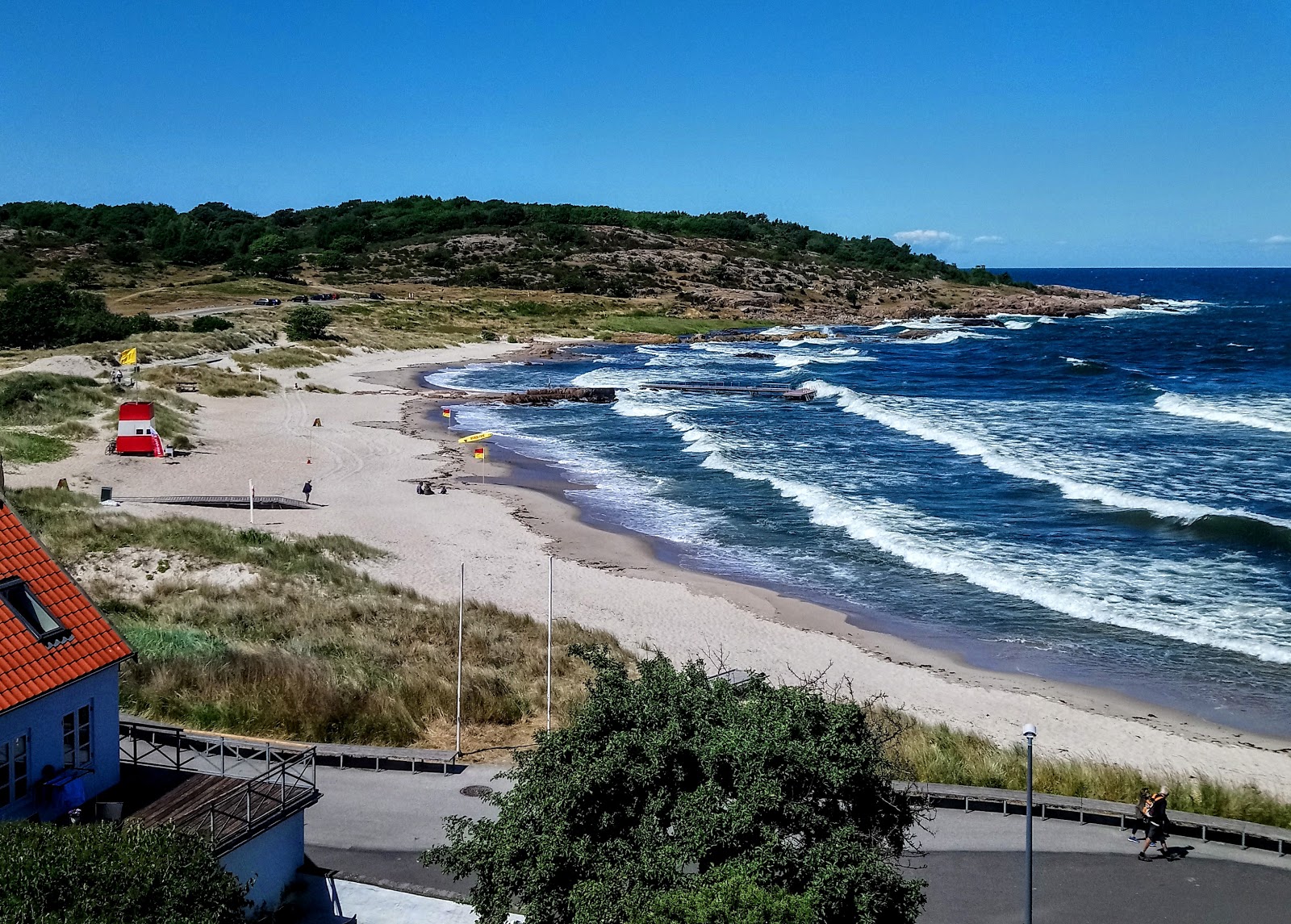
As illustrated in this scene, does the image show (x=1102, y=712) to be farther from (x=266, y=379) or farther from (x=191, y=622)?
(x=266, y=379)

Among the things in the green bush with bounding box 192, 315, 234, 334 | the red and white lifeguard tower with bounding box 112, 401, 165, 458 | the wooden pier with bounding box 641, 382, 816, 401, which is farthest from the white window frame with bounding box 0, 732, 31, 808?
the green bush with bounding box 192, 315, 234, 334

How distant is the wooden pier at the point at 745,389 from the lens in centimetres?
5975

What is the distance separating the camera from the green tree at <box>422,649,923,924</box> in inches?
329

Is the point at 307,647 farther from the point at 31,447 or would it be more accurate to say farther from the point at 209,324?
the point at 209,324

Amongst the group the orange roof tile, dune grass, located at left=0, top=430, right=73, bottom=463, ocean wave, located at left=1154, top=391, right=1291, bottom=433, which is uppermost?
the orange roof tile

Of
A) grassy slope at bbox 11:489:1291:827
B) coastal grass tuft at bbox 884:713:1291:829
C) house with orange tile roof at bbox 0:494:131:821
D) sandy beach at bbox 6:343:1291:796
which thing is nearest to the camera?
house with orange tile roof at bbox 0:494:131:821

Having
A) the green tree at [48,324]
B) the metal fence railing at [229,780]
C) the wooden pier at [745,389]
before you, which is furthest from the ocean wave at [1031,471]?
the green tree at [48,324]

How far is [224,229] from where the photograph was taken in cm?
14625

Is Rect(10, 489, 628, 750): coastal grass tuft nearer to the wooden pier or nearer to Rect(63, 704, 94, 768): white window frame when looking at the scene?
Rect(63, 704, 94, 768): white window frame

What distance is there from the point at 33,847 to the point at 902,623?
18.1 meters

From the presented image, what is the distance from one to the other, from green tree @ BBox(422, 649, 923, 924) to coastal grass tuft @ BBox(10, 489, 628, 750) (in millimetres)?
6075

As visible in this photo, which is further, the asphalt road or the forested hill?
the forested hill

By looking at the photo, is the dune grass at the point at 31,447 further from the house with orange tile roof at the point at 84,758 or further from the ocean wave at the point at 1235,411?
the ocean wave at the point at 1235,411

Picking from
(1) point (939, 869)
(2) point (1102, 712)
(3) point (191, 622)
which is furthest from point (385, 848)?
(2) point (1102, 712)
